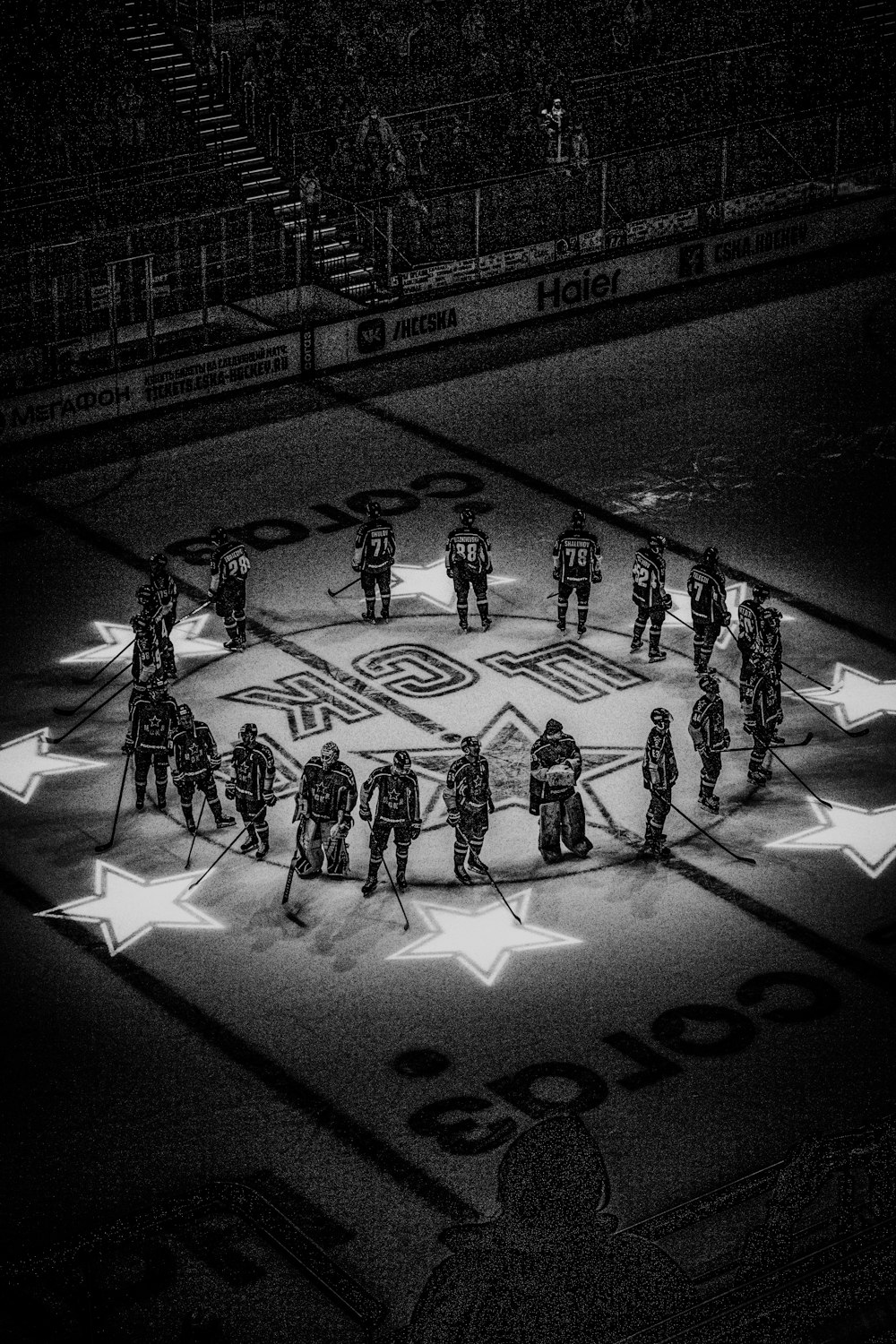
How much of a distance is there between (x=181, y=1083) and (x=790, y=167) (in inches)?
1079

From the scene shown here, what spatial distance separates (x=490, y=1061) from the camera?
714 inches

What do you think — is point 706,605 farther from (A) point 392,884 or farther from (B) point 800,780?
(A) point 392,884

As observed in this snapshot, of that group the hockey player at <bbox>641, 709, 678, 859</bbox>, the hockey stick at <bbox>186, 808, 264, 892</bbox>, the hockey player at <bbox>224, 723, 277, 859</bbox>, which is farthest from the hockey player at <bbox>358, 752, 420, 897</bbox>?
the hockey player at <bbox>641, 709, 678, 859</bbox>

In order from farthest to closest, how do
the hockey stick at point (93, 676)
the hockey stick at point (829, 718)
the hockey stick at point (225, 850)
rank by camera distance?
the hockey stick at point (93, 676)
the hockey stick at point (829, 718)
the hockey stick at point (225, 850)

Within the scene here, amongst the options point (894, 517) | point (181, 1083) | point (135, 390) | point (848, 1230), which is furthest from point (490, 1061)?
point (135, 390)

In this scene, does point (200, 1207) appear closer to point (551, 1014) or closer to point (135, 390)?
point (551, 1014)

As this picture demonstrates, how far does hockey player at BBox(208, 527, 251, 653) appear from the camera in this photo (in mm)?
25531

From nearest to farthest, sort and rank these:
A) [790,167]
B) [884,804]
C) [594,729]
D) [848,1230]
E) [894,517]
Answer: [848,1230] < [884,804] < [594,729] < [894,517] < [790,167]

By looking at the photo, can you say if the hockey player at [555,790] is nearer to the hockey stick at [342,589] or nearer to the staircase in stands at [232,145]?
the hockey stick at [342,589]

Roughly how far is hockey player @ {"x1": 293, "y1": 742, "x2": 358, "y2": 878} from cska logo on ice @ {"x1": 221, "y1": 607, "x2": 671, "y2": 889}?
7cm

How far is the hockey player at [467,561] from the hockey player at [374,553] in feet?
2.56

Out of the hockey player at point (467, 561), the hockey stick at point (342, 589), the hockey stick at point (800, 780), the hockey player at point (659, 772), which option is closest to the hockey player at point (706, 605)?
the hockey stick at point (800, 780)

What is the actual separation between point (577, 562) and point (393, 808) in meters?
6.28

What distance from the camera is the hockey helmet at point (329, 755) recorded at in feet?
66.7
